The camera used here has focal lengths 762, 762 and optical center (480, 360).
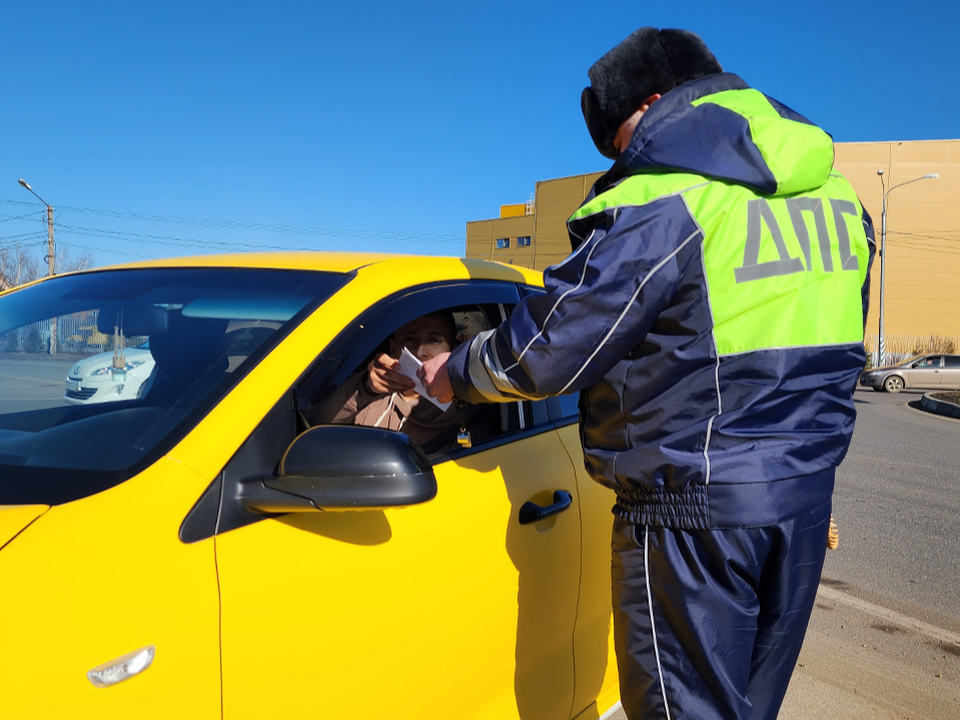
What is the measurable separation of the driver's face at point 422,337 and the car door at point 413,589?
0.16 m

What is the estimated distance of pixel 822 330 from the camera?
5.69 ft

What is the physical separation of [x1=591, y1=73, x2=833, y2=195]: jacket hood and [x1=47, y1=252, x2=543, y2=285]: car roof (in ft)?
2.11

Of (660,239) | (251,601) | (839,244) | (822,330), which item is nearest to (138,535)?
(251,601)

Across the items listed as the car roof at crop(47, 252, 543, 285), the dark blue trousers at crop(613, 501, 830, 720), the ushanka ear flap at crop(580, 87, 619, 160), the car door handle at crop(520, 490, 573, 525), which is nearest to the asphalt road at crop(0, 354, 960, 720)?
the car roof at crop(47, 252, 543, 285)

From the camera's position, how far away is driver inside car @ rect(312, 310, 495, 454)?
2254 millimetres

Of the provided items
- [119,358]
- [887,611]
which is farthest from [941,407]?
[119,358]

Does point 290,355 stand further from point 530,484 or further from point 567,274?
point 530,484

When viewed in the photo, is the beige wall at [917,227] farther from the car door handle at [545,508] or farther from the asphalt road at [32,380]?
the asphalt road at [32,380]

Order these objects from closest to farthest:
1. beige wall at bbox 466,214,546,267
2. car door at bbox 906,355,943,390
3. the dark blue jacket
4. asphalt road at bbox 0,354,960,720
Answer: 1. the dark blue jacket
2. asphalt road at bbox 0,354,960,720
3. car door at bbox 906,355,943,390
4. beige wall at bbox 466,214,546,267

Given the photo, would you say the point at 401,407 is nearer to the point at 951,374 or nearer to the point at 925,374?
the point at 925,374

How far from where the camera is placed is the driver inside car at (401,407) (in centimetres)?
225

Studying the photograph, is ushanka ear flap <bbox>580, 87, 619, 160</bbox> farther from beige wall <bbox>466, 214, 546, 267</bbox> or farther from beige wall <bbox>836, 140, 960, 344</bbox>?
beige wall <bbox>466, 214, 546, 267</bbox>

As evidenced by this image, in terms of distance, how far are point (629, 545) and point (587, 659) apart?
2.34 feet

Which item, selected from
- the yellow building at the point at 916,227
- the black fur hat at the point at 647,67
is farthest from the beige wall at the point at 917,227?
the black fur hat at the point at 647,67
